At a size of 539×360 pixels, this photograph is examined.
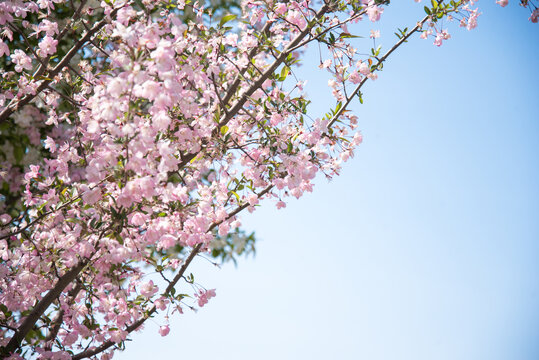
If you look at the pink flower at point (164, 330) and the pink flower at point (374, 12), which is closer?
the pink flower at point (374, 12)

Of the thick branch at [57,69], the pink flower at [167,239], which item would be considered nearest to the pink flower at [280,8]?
the thick branch at [57,69]

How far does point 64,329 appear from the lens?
3207mm

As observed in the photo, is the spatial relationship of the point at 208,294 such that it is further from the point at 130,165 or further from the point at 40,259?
the point at 130,165

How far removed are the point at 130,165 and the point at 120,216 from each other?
35 centimetres

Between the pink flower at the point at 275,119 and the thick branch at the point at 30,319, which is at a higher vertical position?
the pink flower at the point at 275,119

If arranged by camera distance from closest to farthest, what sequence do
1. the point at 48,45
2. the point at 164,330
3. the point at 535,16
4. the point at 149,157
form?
the point at 149,157
the point at 48,45
the point at 535,16
the point at 164,330

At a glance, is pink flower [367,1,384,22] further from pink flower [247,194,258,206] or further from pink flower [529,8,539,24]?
pink flower [247,194,258,206]

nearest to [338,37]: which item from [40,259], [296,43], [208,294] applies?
[296,43]

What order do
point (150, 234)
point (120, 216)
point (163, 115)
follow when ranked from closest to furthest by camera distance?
1. point (163, 115)
2. point (120, 216)
3. point (150, 234)

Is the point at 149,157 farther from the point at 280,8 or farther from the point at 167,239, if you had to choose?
the point at 280,8

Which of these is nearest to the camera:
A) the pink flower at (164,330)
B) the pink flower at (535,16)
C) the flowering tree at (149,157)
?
the flowering tree at (149,157)

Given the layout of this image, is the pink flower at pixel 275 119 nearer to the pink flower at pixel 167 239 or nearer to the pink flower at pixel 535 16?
the pink flower at pixel 167 239

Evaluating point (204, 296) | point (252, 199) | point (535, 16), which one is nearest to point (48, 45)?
point (252, 199)

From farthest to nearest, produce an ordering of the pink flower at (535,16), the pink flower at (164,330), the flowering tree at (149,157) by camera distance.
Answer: the pink flower at (164,330), the pink flower at (535,16), the flowering tree at (149,157)
